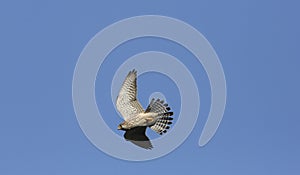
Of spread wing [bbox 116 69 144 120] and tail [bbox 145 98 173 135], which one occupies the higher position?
spread wing [bbox 116 69 144 120]

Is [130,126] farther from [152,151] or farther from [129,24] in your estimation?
[129,24]

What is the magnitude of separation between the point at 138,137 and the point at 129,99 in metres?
1.60

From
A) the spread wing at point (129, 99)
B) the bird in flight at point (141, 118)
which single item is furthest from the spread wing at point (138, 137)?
the spread wing at point (129, 99)

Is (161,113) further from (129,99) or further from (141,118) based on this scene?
(129,99)

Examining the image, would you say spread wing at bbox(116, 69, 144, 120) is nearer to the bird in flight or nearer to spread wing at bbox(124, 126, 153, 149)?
the bird in flight

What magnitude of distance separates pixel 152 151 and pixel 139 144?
22.2 inches

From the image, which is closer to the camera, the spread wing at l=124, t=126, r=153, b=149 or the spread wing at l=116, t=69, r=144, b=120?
the spread wing at l=124, t=126, r=153, b=149

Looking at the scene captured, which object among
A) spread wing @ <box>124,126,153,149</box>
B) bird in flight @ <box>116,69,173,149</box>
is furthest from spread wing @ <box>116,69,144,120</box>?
spread wing @ <box>124,126,153,149</box>

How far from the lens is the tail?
27.5 meters

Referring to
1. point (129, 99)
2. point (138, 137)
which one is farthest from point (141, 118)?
point (129, 99)

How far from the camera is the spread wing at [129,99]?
28.4m

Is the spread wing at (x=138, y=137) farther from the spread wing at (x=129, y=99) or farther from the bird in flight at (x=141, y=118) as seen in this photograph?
the spread wing at (x=129, y=99)

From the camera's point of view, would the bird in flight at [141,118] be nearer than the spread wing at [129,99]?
Yes

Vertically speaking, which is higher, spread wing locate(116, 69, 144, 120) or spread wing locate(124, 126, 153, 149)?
spread wing locate(116, 69, 144, 120)
